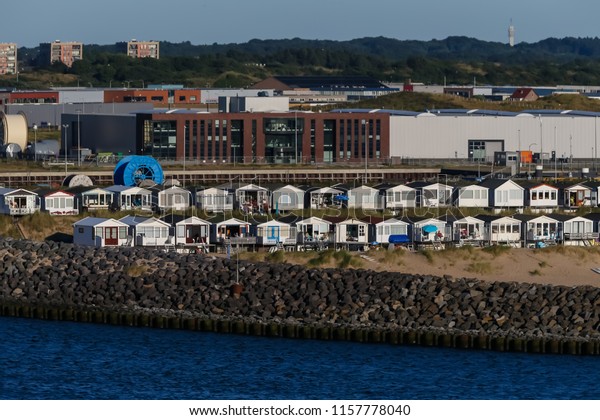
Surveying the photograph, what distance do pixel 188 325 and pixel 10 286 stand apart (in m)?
6.71

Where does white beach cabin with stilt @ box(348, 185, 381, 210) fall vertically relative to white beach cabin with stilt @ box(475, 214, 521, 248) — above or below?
above

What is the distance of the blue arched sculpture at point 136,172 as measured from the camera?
66375 mm

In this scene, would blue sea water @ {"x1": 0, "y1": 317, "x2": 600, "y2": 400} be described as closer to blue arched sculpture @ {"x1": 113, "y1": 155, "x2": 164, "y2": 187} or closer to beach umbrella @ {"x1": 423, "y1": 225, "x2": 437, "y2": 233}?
beach umbrella @ {"x1": 423, "y1": 225, "x2": 437, "y2": 233}

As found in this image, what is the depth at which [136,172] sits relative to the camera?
66938 millimetres

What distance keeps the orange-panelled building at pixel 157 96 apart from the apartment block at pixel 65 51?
2882 inches

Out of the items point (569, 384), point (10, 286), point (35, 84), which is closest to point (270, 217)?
point (10, 286)

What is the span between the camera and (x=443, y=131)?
85.4m

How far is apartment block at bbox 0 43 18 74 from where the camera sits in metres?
190

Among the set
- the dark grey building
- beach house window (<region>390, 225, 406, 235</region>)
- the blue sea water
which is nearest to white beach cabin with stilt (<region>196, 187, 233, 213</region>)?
beach house window (<region>390, 225, 406, 235</region>)

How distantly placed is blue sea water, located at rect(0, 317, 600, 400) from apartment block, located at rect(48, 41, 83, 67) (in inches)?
6002

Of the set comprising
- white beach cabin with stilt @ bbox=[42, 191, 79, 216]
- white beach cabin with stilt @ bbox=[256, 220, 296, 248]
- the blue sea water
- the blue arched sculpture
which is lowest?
the blue sea water

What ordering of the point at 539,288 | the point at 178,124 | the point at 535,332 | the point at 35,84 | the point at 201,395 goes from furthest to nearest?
1. the point at 35,84
2. the point at 178,124
3. the point at 539,288
4. the point at 535,332
5. the point at 201,395

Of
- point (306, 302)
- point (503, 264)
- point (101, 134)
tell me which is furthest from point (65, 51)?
point (306, 302)

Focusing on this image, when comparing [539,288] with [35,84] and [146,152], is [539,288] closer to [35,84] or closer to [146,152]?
[146,152]
